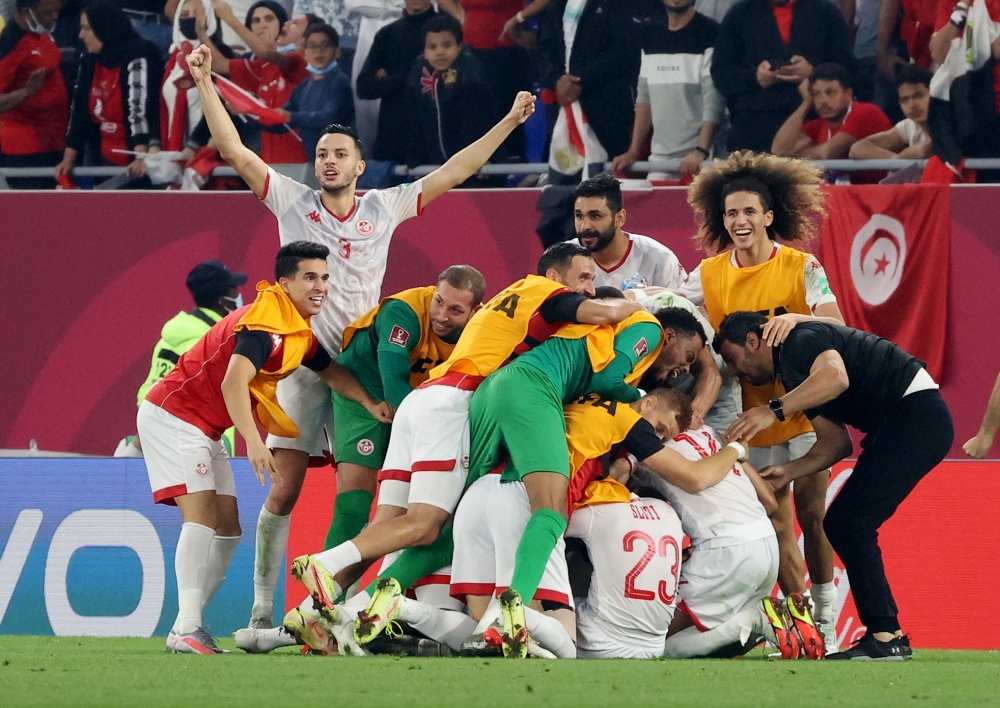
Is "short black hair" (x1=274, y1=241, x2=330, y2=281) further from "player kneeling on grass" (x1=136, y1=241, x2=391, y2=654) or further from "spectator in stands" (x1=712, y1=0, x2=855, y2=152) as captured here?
"spectator in stands" (x1=712, y1=0, x2=855, y2=152)

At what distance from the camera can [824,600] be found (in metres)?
7.00

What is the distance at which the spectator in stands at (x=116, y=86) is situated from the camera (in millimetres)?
11672

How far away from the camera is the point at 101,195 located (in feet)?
36.7

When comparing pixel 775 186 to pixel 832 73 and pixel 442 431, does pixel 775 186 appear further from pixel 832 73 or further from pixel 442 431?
pixel 832 73

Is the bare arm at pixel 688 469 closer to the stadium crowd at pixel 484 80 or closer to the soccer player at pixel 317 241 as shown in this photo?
the soccer player at pixel 317 241

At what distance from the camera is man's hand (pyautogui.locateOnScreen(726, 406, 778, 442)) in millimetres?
6387

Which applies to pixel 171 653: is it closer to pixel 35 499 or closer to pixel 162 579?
pixel 162 579

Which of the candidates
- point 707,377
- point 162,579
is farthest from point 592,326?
point 162,579

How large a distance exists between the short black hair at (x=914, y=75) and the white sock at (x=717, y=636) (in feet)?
17.3

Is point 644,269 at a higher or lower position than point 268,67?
lower

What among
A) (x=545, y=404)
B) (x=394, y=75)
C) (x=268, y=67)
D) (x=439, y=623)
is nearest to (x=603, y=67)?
(x=394, y=75)

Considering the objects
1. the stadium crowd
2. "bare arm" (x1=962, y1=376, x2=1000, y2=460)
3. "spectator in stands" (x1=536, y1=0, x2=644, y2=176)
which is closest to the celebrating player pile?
"bare arm" (x1=962, y1=376, x2=1000, y2=460)

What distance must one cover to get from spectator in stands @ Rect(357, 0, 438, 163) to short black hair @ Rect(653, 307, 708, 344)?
4.80 metres

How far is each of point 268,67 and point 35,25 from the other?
215 cm
